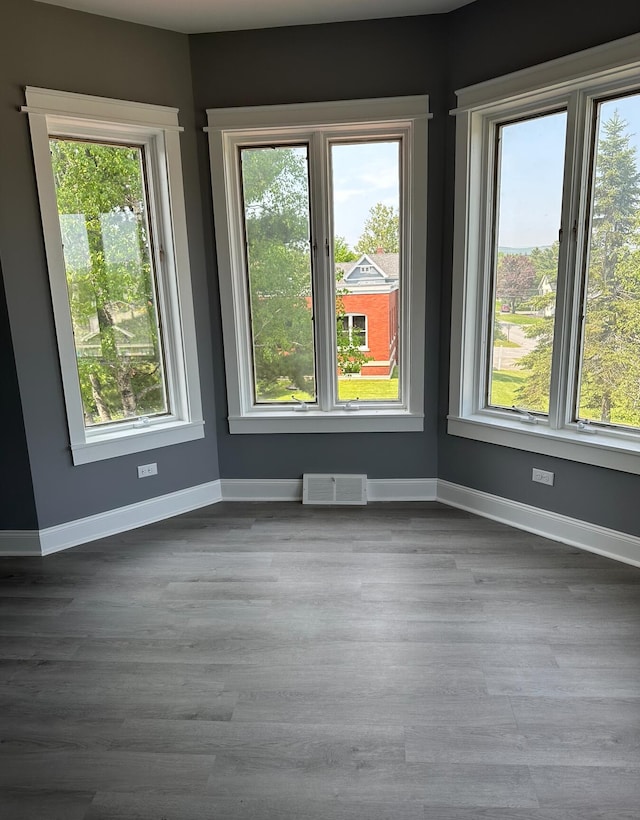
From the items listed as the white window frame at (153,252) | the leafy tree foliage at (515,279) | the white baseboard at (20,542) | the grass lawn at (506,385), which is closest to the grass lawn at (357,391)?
the white window frame at (153,252)

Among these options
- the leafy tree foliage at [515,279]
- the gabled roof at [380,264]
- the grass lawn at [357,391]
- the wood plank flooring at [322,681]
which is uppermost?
the gabled roof at [380,264]

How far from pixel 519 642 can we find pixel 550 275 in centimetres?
199

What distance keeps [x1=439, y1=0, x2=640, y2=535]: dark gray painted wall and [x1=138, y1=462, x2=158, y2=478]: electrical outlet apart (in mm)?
2013

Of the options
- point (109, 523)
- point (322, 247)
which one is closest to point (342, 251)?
point (322, 247)

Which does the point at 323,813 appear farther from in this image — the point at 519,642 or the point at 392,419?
the point at 392,419

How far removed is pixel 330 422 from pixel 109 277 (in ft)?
5.58

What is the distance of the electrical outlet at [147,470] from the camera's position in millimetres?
3628

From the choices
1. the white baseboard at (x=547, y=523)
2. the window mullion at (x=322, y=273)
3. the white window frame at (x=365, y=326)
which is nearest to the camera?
the white baseboard at (x=547, y=523)

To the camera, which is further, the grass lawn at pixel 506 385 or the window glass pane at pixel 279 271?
the window glass pane at pixel 279 271

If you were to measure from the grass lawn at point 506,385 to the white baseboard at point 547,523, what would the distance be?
612 millimetres

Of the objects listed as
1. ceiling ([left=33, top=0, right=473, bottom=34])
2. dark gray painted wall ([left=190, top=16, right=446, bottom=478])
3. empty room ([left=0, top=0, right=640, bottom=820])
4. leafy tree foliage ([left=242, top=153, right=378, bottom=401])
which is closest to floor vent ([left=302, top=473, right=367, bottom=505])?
empty room ([left=0, top=0, right=640, bottom=820])

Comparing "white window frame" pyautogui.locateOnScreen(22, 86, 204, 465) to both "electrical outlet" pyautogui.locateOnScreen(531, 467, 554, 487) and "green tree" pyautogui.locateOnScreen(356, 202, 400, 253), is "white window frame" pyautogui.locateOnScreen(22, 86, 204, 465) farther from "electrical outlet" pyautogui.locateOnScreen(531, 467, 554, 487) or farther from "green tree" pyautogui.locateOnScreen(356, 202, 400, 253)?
"electrical outlet" pyautogui.locateOnScreen(531, 467, 554, 487)

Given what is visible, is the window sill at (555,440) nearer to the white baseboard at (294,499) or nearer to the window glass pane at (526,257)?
the window glass pane at (526,257)

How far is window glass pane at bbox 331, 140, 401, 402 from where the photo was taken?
353cm
